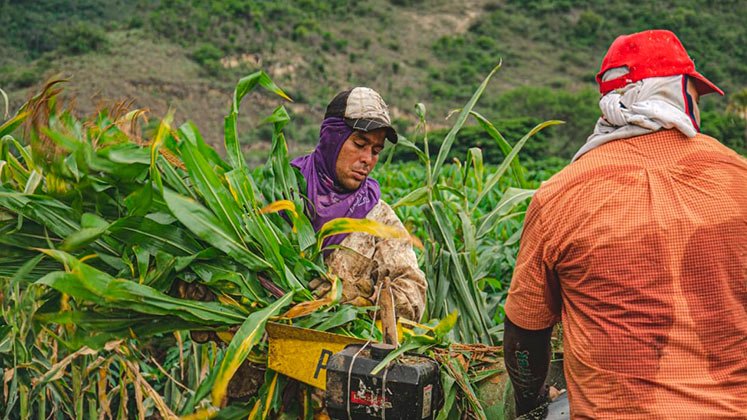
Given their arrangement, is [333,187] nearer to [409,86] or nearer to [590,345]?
[590,345]

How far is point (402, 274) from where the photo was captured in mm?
2684

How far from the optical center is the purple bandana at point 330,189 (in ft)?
9.02

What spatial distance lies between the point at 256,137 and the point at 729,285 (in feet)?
114

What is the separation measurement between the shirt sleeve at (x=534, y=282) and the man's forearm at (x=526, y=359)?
0.04 metres

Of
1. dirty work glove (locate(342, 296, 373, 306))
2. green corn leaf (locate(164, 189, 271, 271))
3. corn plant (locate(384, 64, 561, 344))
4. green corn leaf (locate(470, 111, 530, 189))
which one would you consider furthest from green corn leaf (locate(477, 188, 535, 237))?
green corn leaf (locate(164, 189, 271, 271))

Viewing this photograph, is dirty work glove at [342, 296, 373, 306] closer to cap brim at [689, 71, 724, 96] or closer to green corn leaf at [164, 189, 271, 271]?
green corn leaf at [164, 189, 271, 271]

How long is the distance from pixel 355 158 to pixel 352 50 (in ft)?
145

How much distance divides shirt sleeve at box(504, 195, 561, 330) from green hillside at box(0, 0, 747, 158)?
28.4 metres

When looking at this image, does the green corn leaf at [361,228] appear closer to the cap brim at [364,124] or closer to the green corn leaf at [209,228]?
the green corn leaf at [209,228]

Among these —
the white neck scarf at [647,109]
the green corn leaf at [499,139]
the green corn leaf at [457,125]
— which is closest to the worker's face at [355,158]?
the green corn leaf at [457,125]

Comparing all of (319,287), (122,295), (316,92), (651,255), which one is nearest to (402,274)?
(319,287)

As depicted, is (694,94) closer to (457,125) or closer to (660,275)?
(660,275)

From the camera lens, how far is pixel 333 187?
2.84 meters

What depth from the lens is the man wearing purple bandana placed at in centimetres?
266
